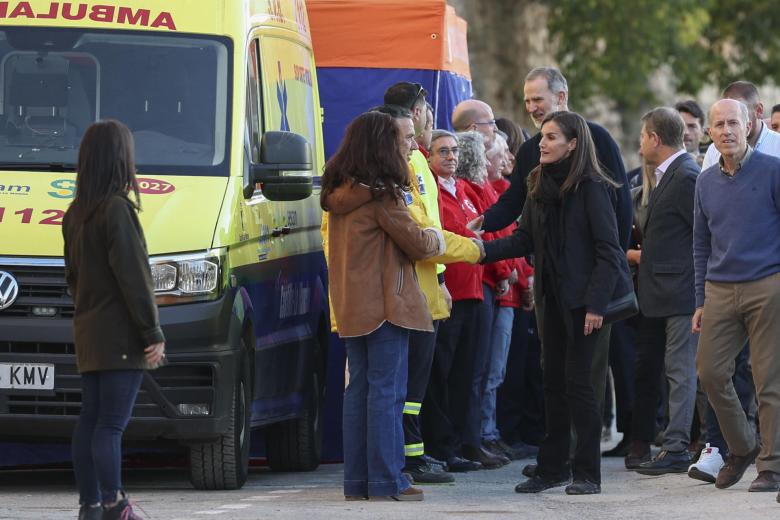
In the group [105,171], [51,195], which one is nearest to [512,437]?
[51,195]

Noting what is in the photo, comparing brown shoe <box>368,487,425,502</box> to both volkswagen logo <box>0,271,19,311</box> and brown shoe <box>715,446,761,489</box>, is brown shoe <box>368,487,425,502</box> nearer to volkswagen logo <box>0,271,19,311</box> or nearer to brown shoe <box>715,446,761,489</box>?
brown shoe <box>715,446,761,489</box>

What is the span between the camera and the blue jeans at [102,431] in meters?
7.47

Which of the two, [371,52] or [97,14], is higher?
[371,52]

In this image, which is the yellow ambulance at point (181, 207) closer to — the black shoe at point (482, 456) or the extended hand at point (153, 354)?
the black shoe at point (482, 456)

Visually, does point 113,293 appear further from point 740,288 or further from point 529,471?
point 529,471

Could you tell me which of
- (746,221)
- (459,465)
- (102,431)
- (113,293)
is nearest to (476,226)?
(746,221)

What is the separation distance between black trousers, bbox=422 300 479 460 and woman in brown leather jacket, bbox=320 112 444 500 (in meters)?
1.67

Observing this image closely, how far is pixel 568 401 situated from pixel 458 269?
1605 mm

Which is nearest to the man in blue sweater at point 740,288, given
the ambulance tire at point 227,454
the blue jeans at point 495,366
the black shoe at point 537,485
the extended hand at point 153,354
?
the black shoe at point 537,485

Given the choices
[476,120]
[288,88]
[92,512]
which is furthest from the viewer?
[476,120]

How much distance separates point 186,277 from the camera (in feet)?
29.2

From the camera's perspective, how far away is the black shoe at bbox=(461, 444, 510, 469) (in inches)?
443

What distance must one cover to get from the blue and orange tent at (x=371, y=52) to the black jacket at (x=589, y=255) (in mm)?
3500

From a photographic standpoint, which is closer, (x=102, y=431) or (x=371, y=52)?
(x=102, y=431)
